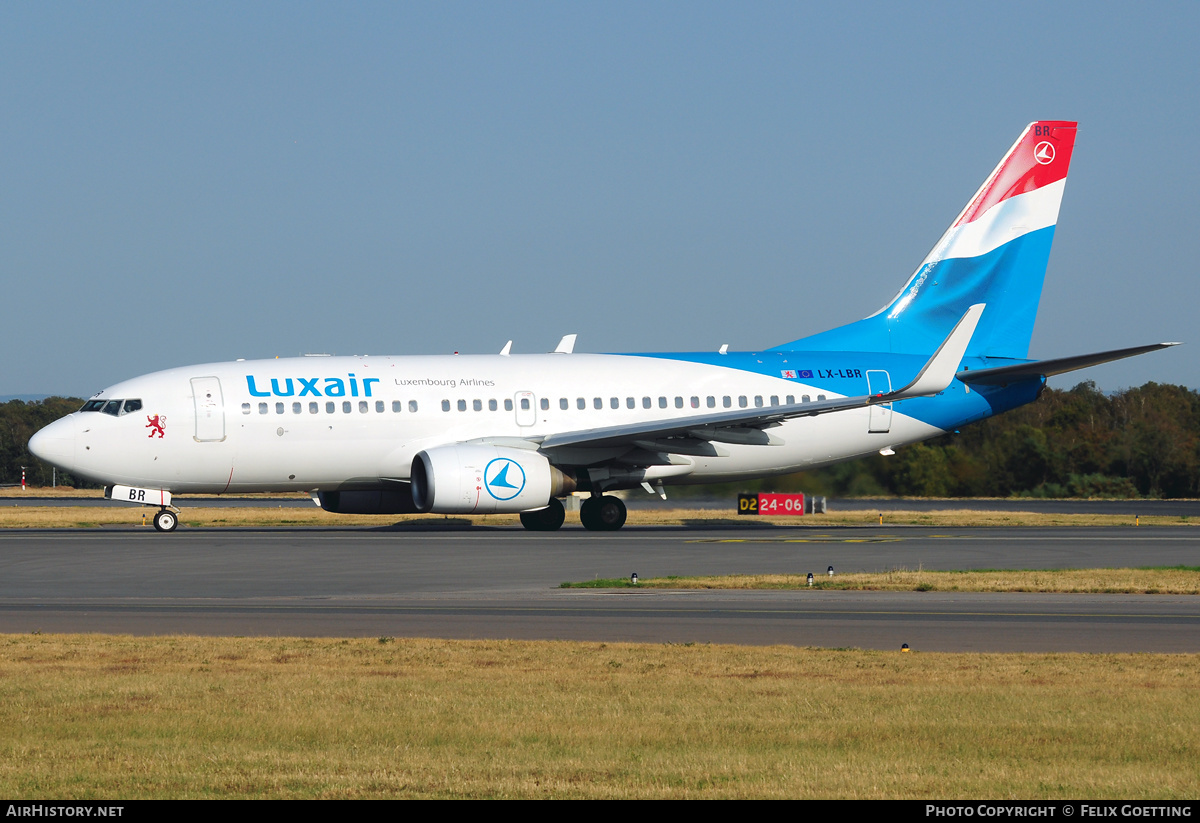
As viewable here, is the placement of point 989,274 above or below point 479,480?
above

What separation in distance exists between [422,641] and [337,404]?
20.0 m

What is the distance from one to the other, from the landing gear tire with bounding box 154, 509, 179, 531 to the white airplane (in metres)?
0.09

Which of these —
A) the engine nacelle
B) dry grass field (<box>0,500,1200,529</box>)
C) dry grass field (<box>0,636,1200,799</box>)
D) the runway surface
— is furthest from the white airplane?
dry grass field (<box>0,636,1200,799</box>)

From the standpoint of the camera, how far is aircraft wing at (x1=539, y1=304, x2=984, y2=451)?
33.2m

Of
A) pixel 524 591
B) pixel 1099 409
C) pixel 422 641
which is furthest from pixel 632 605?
pixel 1099 409

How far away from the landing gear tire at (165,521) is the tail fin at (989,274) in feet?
56.7

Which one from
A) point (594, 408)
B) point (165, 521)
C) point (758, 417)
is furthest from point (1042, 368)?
point (165, 521)

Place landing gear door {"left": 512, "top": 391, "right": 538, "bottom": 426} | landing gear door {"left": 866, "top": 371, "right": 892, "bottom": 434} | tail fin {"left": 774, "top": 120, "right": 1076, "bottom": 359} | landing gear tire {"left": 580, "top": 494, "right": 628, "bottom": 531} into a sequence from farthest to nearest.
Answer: tail fin {"left": 774, "top": 120, "right": 1076, "bottom": 359} < landing gear door {"left": 866, "top": 371, "right": 892, "bottom": 434} < landing gear tire {"left": 580, "top": 494, "right": 628, "bottom": 531} < landing gear door {"left": 512, "top": 391, "right": 538, "bottom": 426}

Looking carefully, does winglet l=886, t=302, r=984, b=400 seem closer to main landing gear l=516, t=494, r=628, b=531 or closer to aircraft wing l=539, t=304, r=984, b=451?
aircraft wing l=539, t=304, r=984, b=451

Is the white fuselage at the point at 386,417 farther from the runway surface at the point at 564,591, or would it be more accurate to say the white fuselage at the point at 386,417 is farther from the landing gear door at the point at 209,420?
the runway surface at the point at 564,591

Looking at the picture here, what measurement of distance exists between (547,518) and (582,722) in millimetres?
25526

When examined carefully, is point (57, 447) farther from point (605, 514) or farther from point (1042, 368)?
point (1042, 368)

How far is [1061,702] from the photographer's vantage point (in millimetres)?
11109

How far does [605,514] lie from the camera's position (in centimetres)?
3569
